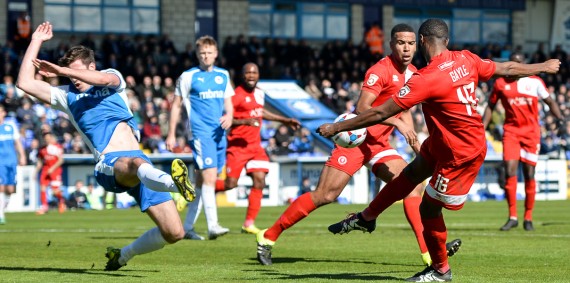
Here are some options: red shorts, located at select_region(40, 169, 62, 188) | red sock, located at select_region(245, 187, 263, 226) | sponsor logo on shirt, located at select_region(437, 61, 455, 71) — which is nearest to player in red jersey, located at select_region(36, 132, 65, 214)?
red shorts, located at select_region(40, 169, 62, 188)

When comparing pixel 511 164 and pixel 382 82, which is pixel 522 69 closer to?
pixel 382 82

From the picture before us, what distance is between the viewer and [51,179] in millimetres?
27625

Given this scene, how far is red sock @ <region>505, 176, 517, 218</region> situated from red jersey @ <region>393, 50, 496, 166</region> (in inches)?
307

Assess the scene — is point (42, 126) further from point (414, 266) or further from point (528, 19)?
point (528, 19)

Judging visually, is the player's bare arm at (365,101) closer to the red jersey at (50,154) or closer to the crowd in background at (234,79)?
the red jersey at (50,154)

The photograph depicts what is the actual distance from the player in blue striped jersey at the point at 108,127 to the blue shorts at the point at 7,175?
11.5 m

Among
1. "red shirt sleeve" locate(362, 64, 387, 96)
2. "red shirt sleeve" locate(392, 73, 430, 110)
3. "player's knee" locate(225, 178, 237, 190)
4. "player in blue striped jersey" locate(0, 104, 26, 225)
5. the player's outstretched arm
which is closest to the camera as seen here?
"red shirt sleeve" locate(392, 73, 430, 110)

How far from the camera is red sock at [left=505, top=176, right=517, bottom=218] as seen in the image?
16836 millimetres

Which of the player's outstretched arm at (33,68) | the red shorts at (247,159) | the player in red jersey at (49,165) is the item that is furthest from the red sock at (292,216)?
the player in red jersey at (49,165)

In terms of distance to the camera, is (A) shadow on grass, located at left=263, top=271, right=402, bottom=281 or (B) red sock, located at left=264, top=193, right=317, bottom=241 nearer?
(A) shadow on grass, located at left=263, top=271, right=402, bottom=281

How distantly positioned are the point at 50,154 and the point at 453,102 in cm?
1954

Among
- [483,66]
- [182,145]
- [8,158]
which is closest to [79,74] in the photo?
[483,66]

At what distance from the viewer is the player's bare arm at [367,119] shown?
28.7 feet

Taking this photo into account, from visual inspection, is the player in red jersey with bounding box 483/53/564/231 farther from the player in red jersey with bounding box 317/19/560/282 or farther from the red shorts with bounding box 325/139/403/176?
the player in red jersey with bounding box 317/19/560/282
